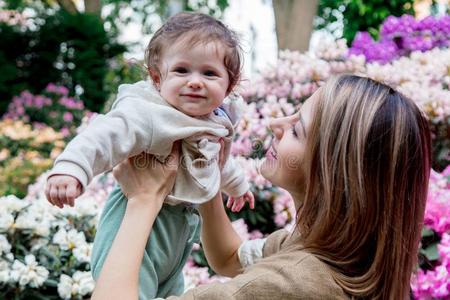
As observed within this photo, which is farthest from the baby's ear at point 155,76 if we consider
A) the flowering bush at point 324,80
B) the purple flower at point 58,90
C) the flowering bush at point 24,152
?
the purple flower at point 58,90

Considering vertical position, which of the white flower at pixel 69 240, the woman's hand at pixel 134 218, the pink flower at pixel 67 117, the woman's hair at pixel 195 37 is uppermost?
the woman's hair at pixel 195 37

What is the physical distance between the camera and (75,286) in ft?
8.46

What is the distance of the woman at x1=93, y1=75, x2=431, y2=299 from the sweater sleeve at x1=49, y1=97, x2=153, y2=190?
0.59ft

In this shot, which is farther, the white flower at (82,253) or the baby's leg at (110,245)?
the white flower at (82,253)

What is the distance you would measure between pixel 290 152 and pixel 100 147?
458 millimetres

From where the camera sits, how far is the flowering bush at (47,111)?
8406 mm

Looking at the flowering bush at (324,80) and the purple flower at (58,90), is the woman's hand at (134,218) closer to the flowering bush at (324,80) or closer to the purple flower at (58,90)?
the flowering bush at (324,80)

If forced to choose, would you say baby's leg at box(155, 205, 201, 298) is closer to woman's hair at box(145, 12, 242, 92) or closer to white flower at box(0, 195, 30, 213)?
woman's hair at box(145, 12, 242, 92)

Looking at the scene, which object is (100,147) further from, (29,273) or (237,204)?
(29,273)

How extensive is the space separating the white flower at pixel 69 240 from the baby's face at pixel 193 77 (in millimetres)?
1253

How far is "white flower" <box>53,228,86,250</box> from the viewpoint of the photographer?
276 cm

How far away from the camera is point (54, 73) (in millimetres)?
9297

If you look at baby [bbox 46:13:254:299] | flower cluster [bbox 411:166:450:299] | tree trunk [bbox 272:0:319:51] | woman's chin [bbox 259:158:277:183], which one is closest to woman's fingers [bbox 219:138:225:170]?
baby [bbox 46:13:254:299]

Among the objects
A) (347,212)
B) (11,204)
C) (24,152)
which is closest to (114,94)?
(24,152)
